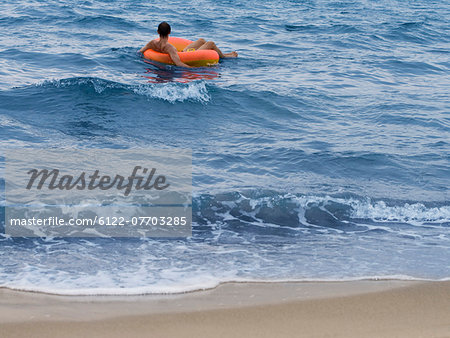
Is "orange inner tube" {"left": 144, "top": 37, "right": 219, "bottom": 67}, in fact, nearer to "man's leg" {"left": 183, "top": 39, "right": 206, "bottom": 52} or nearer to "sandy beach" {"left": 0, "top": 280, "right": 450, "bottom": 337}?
"man's leg" {"left": 183, "top": 39, "right": 206, "bottom": 52}

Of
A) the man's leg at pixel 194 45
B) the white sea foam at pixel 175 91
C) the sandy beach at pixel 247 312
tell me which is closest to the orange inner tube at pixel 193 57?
the man's leg at pixel 194 45

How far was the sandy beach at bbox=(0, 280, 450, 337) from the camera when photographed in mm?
3455

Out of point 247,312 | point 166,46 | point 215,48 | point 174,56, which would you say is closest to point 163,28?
point 166,46

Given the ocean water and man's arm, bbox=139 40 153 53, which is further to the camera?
man's arm, bbox=139 40 153 53

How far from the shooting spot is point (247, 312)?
12.1 feet

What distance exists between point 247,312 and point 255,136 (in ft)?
14.5

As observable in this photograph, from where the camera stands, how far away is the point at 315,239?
16.4 feet

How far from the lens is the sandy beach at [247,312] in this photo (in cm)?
346

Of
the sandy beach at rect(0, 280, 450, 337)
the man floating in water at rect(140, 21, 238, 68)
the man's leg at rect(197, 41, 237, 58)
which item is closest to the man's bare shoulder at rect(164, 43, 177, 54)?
the man floating in water at rect(140, 21, 238, 68)

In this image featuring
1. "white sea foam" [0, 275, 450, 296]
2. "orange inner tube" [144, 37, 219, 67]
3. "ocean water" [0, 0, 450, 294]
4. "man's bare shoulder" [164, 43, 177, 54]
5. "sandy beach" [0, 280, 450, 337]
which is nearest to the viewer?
"sandy beach" [0, 280, 450, 337]

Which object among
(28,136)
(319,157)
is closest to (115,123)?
(28,136)

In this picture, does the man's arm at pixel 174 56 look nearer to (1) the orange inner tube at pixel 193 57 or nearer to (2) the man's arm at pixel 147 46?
(1) the orange inner tube at pixel 193 57

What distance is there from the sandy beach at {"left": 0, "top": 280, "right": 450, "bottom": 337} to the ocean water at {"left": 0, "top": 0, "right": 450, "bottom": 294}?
180mm

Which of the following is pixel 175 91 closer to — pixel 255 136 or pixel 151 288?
pixel 255 136
